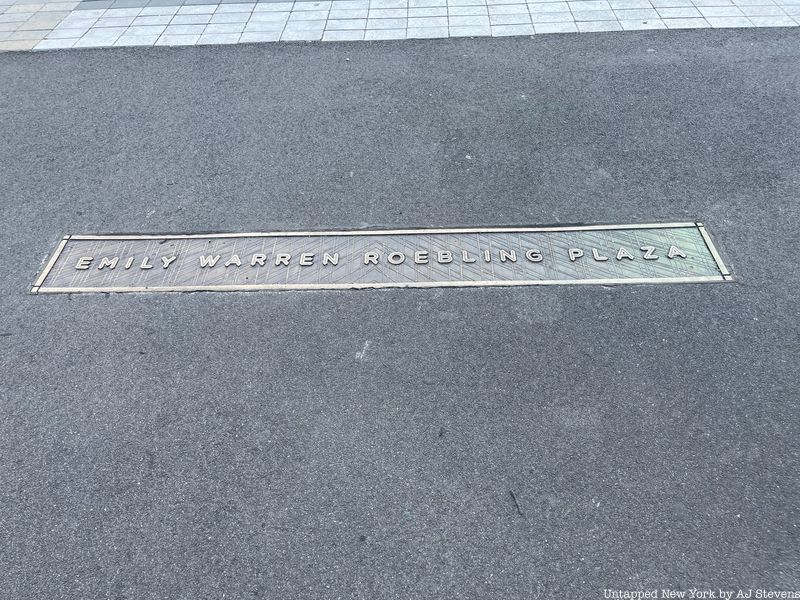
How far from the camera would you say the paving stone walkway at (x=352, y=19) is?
7.96 m

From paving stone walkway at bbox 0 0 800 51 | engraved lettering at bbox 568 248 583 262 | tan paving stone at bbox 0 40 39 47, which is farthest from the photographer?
tan paving stone at bbox 0 40 39 47

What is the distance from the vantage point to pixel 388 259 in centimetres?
506

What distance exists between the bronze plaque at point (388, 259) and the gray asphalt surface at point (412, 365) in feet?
0.50

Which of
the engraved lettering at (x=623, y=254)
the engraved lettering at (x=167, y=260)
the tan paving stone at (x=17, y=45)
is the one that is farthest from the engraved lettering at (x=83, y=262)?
the tan paving stone at (x=17, y=45)

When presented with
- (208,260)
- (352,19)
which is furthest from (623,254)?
(352,19)

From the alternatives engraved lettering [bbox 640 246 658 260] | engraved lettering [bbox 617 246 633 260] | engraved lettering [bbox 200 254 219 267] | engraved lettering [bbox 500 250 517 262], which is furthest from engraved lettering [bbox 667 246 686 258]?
engraved lettering [bbox 200 254 219 267]

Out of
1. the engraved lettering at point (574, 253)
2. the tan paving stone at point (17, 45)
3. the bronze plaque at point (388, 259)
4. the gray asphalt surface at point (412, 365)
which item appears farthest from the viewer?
the tan paving stone at point (17, 45)

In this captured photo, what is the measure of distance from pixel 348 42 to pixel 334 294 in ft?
15.1

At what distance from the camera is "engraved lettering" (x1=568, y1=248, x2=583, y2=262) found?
16.3ft

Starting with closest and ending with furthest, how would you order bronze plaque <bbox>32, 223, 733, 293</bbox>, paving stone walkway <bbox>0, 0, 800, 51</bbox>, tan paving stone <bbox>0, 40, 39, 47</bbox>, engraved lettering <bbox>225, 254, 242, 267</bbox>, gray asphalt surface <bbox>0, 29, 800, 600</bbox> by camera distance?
gray asphalt surface <bbox>0, 29, 800, 600</bbox>
bronze plaque <bbox>32, 223, 733, 293</bbox>
engraved lettering <bbox>225, 254, 242, 267</bbox>
paving stone walkway <bbox>0, 0, 800, 51</bbox>
tan paving stone <bbox>0, 40, 39, 47</bbox>

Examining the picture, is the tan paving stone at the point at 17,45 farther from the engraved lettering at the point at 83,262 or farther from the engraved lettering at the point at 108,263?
the engraved lettering at the point at 108,263

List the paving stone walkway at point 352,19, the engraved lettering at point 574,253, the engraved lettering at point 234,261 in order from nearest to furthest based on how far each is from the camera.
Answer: the engraved lettering at point 574,253 → the engraved lettering at point 234,261 → the paving stone walkway at point 352,19

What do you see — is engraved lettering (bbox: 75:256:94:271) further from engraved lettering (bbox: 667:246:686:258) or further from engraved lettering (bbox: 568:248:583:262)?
engraved lettering (bbox: 667:246:686:258)

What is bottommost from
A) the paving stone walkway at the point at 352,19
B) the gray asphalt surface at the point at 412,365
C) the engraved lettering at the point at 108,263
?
the gray asphalt surface at the point at 412,365
